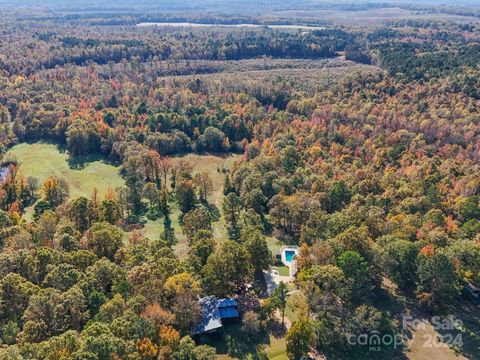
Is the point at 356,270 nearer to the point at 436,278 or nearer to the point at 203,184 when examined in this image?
the point at 436,278

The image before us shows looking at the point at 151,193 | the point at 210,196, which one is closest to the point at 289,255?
the point at 210,196

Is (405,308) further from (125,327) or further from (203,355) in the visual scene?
(125,327)

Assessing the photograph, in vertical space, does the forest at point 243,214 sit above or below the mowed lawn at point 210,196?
above

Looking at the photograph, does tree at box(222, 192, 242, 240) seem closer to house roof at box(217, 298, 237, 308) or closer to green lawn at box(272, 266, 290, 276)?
green lawn at box(272, 266, 290, 276)

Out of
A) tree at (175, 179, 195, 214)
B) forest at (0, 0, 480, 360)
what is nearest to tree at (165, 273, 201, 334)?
forest at (0, 0, 480, 360)

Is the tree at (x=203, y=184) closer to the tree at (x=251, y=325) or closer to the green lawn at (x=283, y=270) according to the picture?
the green lawn at (x=283, y=270)

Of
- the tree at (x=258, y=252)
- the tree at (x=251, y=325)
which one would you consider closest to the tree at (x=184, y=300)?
the tree at (x=251, y=325)

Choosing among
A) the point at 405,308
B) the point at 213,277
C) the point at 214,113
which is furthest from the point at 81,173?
the point at 405,308

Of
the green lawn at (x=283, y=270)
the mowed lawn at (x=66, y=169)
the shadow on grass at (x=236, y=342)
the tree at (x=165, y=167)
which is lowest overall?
the mowed lawn at (x=66, y=169)
